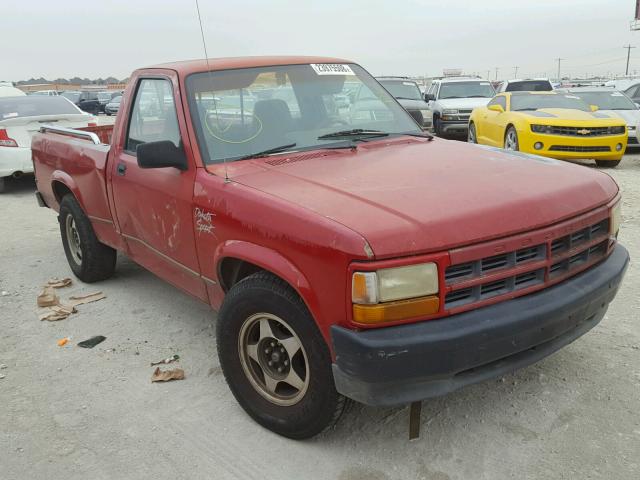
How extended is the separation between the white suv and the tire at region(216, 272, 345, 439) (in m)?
12.4

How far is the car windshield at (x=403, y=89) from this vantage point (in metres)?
14.9

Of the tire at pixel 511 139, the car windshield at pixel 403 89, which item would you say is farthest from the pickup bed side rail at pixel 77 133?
the car windshield at pixel 403 89

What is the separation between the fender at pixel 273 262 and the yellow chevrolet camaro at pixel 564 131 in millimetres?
7979

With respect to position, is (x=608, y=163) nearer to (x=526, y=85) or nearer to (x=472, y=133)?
(x=472, y=133)

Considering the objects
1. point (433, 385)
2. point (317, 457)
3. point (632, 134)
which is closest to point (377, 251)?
point (433, 385)

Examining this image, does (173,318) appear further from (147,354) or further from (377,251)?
(377,251)

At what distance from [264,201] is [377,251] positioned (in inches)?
27.1

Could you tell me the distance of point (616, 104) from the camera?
38.1 ft

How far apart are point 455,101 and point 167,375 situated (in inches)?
515

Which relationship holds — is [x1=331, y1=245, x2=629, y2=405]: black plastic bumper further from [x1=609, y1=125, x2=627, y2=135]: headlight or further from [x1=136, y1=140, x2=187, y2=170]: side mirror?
[x1=609, y1=125, x2=627, y2=135]: headlight

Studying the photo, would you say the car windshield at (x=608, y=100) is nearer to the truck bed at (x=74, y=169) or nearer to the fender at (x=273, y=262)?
the truck bed at (x=74, y=169)

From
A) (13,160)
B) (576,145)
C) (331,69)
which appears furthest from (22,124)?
(576,145)

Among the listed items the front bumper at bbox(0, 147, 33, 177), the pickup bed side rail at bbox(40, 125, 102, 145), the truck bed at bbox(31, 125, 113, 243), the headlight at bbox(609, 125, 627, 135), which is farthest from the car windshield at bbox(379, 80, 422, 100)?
the truck bed at bbox(31, 125, 113, 243)

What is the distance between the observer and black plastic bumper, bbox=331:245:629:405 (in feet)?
7.25
